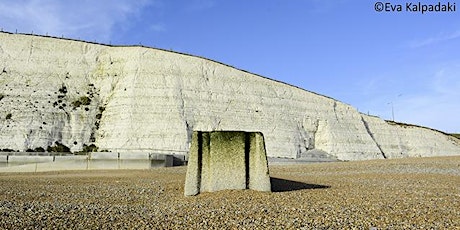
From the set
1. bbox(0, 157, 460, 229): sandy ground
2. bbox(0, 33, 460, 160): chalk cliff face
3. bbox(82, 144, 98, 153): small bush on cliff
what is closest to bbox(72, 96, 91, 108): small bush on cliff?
bbox(0, 33, 460, 160): chalk cliff face

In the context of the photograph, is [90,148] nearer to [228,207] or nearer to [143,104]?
[143,104]

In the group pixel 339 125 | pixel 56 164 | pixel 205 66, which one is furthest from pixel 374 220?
pixel 339 125

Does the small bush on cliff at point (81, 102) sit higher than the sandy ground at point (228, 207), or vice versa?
the small bush on cliff at point (81, 102)

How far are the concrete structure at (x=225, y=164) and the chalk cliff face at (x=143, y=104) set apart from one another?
27647 mm

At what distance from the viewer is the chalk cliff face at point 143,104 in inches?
1630

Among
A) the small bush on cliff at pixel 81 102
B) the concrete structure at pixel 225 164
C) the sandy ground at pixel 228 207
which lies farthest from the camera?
the small bush on cliff at pixel 81 102

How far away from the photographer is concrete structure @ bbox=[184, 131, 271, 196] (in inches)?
427

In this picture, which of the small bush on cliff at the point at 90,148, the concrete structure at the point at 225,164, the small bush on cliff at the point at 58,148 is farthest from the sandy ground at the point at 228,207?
the small bush on cliff at the point at 90,148

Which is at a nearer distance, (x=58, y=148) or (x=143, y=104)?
(x=58, y=148)

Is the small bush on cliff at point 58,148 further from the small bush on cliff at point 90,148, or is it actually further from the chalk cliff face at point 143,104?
the small bush on cliff at point 90,148

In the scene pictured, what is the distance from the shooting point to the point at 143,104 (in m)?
44.7

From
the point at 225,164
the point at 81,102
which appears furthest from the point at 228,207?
the point at 81,102

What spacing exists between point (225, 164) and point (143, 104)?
115 feet

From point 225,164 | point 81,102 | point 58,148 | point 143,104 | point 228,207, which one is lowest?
point 228,207
